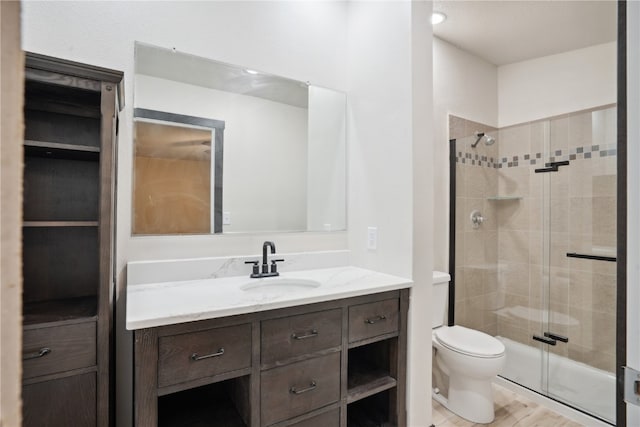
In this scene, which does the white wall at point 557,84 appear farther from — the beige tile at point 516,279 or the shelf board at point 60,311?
the shelf board at point 60,311

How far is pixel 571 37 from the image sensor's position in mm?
2561

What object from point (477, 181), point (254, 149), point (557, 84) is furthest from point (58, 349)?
point (557, 84)

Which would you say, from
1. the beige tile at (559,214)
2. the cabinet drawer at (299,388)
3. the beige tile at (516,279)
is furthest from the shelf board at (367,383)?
the beige tile at (559,214)

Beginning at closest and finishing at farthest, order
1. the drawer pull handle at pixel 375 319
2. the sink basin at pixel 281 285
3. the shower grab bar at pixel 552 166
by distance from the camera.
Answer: the drawer pull handle at pixel 375 319 < the sink basin at pixel 281 285 < the shower grab bar at pixel 552 166

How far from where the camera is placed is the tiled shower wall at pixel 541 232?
2.40m

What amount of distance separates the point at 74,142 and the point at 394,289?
1.60 metres

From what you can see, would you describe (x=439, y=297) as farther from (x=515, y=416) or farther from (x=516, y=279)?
(x=516, y=279)

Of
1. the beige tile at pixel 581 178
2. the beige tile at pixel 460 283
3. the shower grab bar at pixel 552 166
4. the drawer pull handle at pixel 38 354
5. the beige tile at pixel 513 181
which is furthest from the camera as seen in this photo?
the beige tile at pixel 513 181

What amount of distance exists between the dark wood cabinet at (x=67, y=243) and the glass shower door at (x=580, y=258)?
8.91 ft

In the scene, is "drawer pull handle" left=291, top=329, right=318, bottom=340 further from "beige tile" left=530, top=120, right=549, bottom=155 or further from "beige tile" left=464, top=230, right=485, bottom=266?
"beige tile" left=530, top=120, right=549, bottom=155

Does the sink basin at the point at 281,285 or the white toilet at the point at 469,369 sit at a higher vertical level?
the sink basin at the point at 281,285

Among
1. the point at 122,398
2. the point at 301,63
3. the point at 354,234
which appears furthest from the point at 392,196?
the point at 122,398

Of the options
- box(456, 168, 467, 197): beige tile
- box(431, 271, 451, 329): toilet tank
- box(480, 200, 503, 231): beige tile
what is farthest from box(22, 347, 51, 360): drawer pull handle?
box(480, 200, 503, 231): beige tile

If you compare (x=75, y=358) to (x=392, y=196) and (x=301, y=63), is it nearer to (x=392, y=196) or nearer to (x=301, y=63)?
(x=392, y=196)
